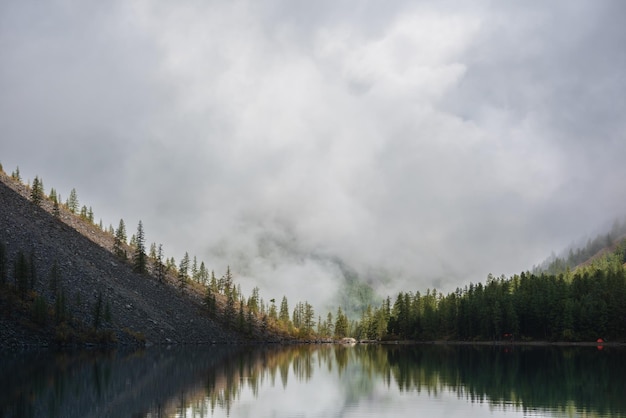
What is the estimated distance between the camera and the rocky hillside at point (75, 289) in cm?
12662

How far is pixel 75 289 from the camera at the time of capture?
5979 inches

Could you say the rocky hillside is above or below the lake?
above

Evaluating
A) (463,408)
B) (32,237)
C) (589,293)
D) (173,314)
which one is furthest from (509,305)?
(463,408)

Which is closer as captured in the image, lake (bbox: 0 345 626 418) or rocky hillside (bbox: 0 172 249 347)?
lake (bbox: 0 345 626 418)

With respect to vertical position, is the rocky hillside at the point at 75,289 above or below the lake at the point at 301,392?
above

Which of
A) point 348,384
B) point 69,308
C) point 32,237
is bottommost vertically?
point 348,384

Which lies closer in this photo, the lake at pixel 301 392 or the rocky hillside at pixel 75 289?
the lake at pixel 301 392

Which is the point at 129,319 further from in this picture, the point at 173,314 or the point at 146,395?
the point at 146,395

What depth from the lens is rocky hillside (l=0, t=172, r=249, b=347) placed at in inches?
4985

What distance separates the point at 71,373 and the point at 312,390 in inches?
1140

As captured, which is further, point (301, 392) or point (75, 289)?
point (75, 289)

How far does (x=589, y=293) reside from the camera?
190 meters

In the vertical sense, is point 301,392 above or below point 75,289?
below

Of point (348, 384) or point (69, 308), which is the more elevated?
point (69, 308)
